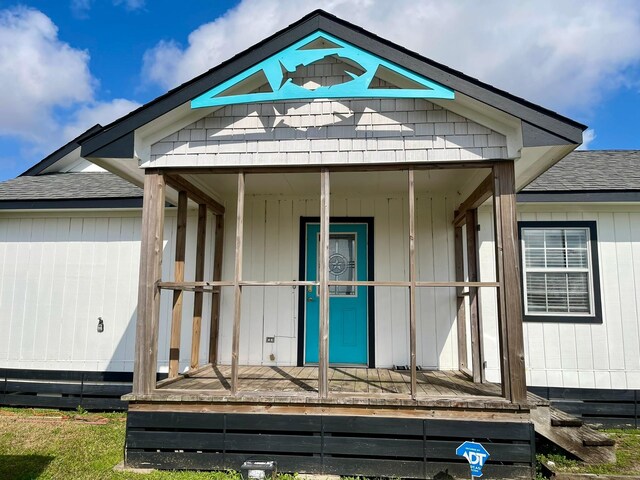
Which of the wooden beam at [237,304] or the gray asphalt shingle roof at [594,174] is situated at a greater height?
the gray asphalt shingle roof at [594,174]

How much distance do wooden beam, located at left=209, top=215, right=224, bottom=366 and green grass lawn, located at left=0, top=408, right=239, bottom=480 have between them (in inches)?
52.1

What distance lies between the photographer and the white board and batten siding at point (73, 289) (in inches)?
231

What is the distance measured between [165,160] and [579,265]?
16.9 feet

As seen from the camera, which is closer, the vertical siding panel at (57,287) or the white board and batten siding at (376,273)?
the white board and batten siding at (376,273)

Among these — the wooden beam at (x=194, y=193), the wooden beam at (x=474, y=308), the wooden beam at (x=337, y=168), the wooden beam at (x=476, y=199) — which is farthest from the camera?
the wooden beam at (x=474, y=308)

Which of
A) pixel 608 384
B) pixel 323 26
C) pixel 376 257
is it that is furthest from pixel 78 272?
pixel 608 384

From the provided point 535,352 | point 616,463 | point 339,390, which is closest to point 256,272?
point 339,390

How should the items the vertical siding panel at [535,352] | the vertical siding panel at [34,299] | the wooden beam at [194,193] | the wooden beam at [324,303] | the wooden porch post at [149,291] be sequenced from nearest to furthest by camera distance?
the wooden beam at [324,303], the wooden porch post at [149,291], the wooden beam at [194,193], the vertical siding panel at [535,352], the vertical siding panel at [34,299]

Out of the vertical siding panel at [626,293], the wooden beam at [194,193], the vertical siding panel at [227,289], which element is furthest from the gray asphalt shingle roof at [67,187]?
the vertical siding panel at [626,293]

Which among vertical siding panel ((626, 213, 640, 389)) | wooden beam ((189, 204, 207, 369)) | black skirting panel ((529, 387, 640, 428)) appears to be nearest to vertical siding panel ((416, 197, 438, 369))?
black skirting panel ((529, 387, 640, 428))

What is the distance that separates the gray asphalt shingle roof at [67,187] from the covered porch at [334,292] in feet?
5.23

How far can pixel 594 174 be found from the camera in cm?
590

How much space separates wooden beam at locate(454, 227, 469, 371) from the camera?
517 cm

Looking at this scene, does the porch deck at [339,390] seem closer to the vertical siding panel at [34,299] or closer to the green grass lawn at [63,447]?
the green grass lawn at [63,447]
